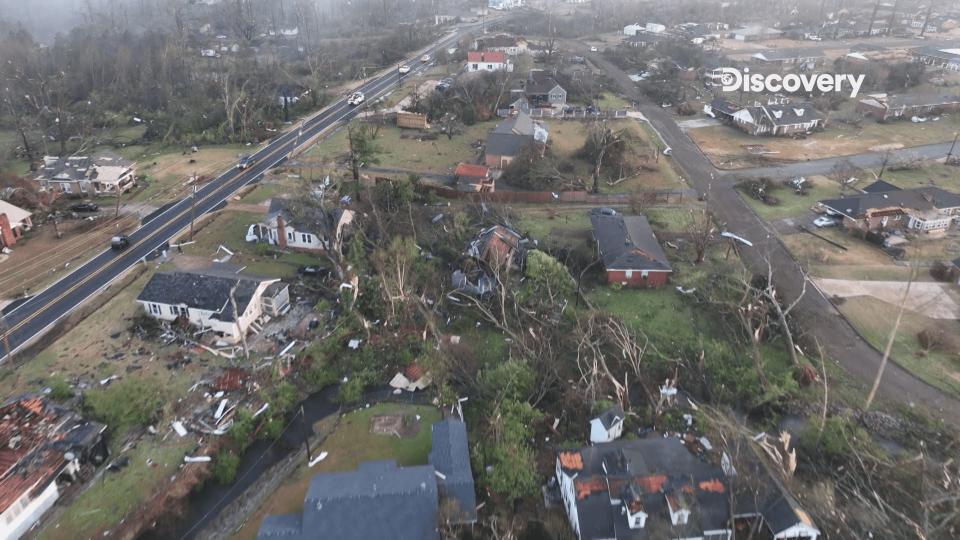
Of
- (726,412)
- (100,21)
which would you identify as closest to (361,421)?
(726,412)

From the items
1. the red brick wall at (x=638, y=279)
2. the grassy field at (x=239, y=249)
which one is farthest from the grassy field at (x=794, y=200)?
the grassy field at (x=239, y=249)

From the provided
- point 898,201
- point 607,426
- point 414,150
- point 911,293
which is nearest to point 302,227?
point 414,150

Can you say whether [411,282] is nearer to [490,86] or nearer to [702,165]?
[702,165]

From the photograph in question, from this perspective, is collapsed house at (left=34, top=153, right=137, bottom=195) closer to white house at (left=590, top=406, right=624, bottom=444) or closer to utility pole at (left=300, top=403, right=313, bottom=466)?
utility pole at (left=300, top=403, right=313, bottom=466)

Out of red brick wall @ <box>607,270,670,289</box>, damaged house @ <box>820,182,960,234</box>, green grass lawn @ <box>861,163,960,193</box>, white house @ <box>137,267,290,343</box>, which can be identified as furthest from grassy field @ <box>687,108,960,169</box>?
white house @ <box>137,267,290,343</box>

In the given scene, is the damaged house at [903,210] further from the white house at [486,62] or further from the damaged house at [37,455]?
the white house at [486,62]

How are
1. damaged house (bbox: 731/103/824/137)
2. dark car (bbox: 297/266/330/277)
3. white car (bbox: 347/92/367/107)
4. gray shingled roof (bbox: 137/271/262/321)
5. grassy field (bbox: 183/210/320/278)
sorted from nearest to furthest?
1. gray shingled roof (bbox: 137/271/262/321)
2. dark car (bbox: 297/266/330/277)
3. grassy field (bbox: 183/210/320/278)
4. damaged house (bbox: 731/103/824/137)
5. white car (bbox: 347/92/367/107)

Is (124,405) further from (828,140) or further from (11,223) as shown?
(828,140)
